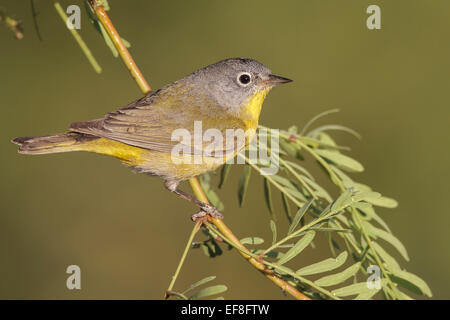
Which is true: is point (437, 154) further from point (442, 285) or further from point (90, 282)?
point (90, 282)

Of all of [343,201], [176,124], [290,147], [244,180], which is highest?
[176,124]

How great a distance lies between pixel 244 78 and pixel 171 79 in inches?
59.3

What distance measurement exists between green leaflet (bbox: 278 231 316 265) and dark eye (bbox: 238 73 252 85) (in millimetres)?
1572

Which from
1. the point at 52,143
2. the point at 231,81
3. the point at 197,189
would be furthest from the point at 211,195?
the point at 52,143

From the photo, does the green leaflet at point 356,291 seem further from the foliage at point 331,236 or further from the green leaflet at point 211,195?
the green leaflet at point 211,195

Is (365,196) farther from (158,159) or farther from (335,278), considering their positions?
(158,159)

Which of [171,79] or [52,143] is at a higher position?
[171,79]

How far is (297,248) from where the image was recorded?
1.98m

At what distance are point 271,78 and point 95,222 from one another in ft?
7.30

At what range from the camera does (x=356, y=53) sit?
15.4ft

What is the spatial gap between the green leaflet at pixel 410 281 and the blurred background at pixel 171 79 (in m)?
2.03

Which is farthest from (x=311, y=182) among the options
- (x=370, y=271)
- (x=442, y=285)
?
(x=442, y=285)

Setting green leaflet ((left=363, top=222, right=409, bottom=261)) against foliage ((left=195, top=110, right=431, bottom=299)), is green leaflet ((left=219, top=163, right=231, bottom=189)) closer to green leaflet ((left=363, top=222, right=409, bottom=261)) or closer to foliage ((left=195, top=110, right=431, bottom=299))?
foliage ((left=195, top=110, right=431, bottom=299))

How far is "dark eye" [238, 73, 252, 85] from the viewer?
10.9 feet
